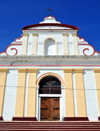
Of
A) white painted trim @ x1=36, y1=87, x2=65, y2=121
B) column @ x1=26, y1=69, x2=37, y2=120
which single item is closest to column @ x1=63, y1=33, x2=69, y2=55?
column @ x1=26, y1=69, x2=37, y2=120

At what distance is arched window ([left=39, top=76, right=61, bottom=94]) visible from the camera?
12.2m

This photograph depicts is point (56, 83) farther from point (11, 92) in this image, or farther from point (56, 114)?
point (11, 92)

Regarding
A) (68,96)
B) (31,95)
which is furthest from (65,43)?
(31,95)

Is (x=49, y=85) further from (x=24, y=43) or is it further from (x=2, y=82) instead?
(x=24, y=43)

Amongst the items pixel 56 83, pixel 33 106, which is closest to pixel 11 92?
pixel 33 106

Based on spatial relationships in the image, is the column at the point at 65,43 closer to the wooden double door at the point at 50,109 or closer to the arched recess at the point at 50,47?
the arched recess at the point at 50,47

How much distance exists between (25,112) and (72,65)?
5059 mm

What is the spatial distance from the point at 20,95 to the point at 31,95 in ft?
2.69

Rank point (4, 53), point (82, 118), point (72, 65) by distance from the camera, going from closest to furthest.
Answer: point (82, 118) → point (72, 65) → point (4, 53)

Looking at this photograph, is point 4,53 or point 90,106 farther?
point 4,53

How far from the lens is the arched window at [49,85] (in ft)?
40.2

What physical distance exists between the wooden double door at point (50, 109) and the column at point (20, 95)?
1484 millimetres

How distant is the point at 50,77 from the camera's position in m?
12.7

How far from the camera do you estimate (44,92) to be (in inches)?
481
